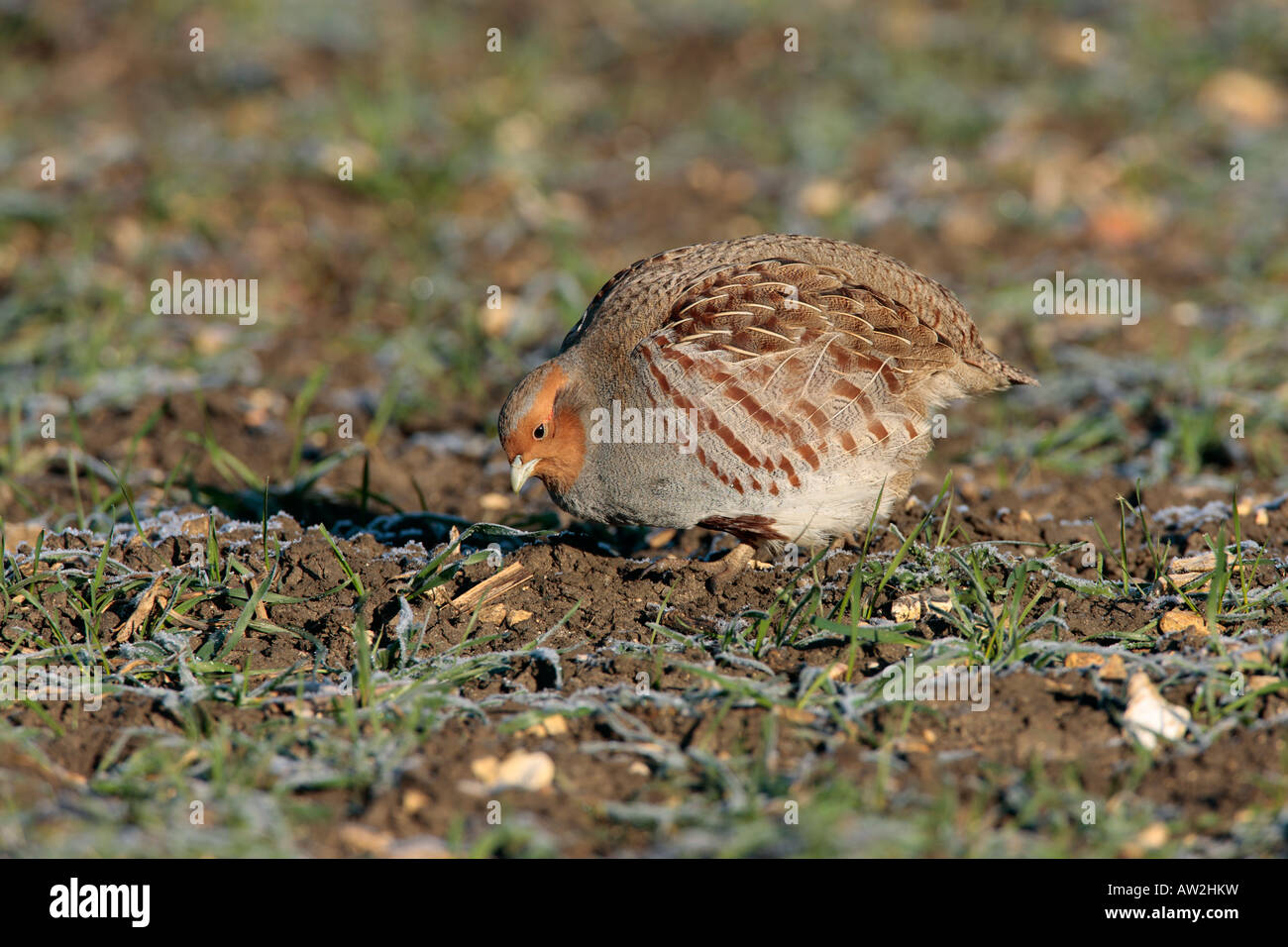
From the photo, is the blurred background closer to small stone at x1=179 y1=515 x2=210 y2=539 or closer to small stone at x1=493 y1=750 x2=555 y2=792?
small stone at x1=179 y1=515 x2=210 y2=539

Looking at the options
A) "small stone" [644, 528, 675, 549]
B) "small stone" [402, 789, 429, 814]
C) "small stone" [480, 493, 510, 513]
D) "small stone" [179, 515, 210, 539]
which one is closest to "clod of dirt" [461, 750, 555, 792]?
"small stone" [402, 789, 429, 814]

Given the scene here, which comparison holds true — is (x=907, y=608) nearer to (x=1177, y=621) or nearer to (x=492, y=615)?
(x=1177, y=621)

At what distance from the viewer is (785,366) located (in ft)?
13.2

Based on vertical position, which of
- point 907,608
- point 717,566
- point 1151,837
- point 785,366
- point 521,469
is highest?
point 785,366

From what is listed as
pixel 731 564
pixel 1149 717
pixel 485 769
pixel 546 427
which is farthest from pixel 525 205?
pixel 1149 717

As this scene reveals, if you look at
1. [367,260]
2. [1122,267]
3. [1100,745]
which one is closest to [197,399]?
[367,260]

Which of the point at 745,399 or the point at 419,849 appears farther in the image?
the point at 745,399

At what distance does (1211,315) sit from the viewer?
22.0ft

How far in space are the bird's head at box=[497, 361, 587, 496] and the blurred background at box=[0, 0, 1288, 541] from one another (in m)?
0.91

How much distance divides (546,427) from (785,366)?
808 millimetres

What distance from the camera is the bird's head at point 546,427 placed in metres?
4.13

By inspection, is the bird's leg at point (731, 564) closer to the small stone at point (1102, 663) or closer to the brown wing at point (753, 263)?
the brown wing at point (753, 263)

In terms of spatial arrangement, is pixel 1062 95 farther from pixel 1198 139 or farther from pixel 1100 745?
pixel 1100 745

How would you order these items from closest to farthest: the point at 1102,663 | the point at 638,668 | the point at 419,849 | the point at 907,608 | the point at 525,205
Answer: the point at 419,849 → the point at 1102,663 → the point at 638,668 → the point at 907,608 → the point at 525,205
